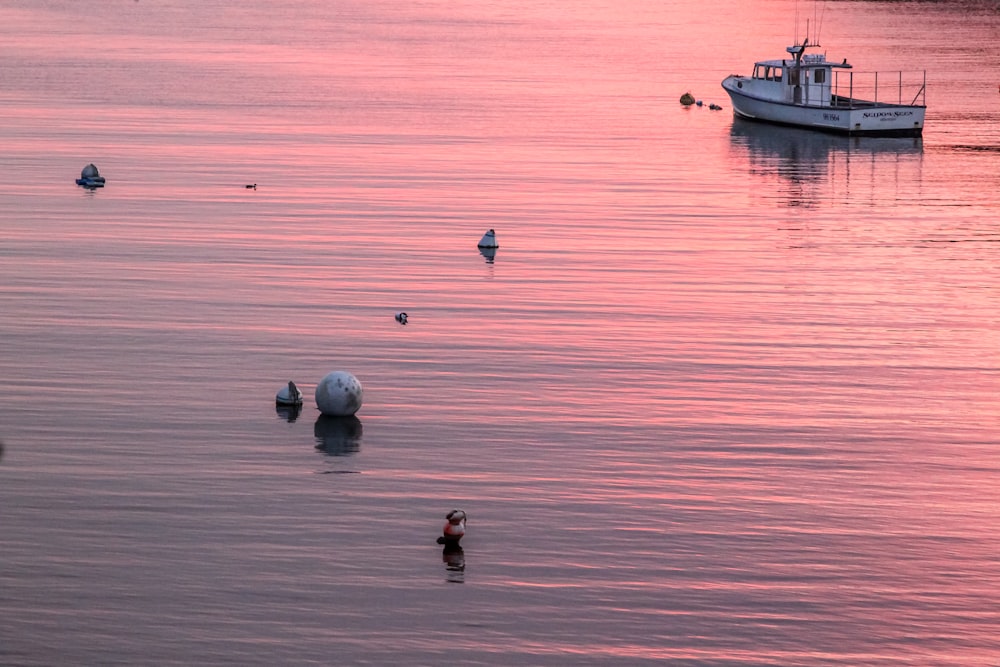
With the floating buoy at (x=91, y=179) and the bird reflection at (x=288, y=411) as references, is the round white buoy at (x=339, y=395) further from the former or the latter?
the floating buoy at (x=91, y=179)

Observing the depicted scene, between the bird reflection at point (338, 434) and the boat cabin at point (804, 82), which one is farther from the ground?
the boat cabin at point (804, 82)

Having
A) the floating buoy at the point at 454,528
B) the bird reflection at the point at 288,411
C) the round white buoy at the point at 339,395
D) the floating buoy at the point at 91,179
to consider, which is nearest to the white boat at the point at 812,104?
the floating buoy at the point at 91,179

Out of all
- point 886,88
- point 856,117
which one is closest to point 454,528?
point 856,117

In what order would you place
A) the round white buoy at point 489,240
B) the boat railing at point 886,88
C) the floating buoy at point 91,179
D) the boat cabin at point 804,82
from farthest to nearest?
the boat railing at point 886,88
the boat cabin at point 804,82
the floating buoy at point 91,179
the round white buoy at point 489,240

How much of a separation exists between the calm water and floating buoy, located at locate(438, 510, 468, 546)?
0.28 metres

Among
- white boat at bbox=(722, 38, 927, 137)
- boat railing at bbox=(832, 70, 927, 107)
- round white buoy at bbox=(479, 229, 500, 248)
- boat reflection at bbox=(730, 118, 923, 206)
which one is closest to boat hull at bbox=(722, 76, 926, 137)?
white boat at bbox=(722, 38, 927, 137)

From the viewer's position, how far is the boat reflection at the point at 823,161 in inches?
2237

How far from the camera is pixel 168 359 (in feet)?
92.8

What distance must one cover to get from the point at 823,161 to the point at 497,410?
44.4 metres

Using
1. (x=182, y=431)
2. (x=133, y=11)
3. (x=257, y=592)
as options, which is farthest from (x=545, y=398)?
(x=133, y=11)

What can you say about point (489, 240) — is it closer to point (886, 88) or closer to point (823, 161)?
point (823, 161)

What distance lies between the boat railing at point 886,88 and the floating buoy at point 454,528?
73287mm

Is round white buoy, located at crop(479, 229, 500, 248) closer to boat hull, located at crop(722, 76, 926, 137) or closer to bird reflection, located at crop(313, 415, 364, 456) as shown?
bird reflection, located at crop(313, 415, 364, 456)

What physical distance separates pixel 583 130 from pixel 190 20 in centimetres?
10571
